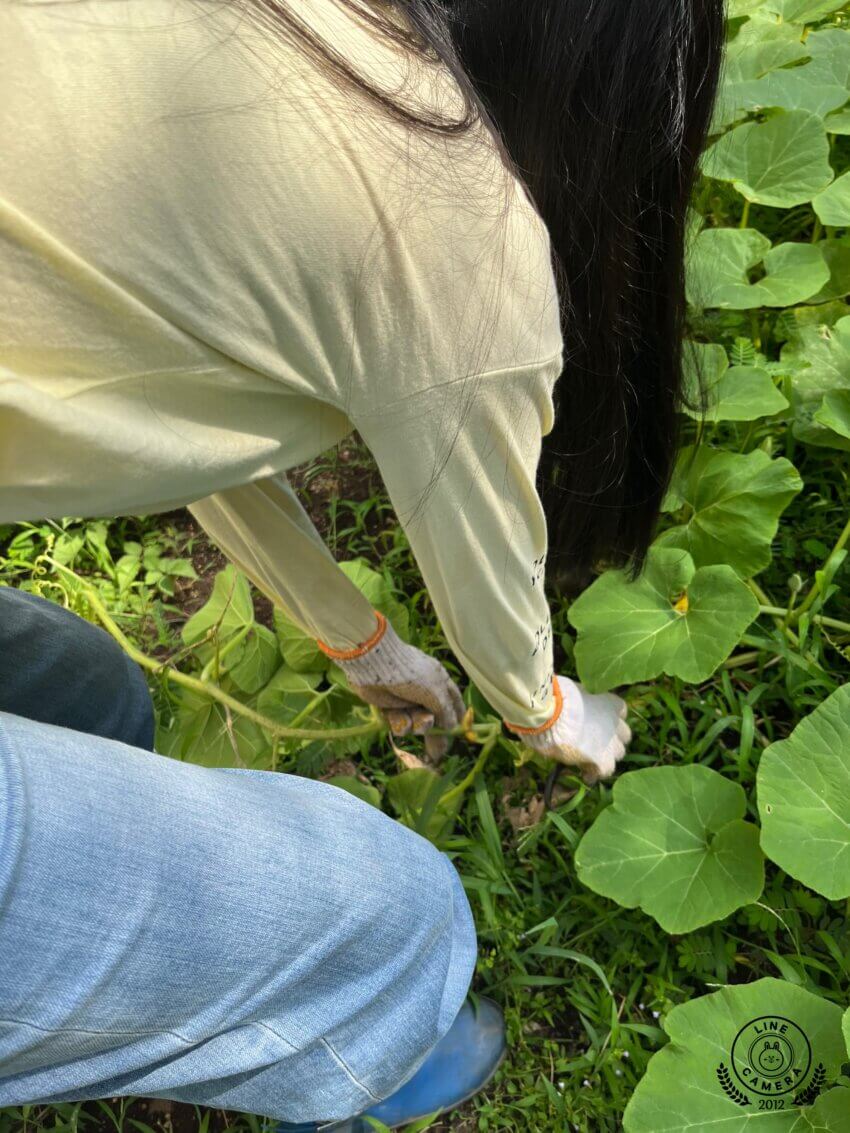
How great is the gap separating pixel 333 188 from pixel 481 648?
650 millimetres

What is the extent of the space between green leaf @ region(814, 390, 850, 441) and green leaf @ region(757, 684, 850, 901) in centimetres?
46

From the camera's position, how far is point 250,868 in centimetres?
82

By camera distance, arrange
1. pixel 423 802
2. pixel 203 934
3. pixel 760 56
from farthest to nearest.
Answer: pixel 760 56, pixel 423 802, pixel 203 934

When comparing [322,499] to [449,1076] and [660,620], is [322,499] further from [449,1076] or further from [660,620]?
[449,1076]

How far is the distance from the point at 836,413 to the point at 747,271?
0.45m

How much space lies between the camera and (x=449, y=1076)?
4.50 ft

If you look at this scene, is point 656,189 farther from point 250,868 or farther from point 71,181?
point 250,868

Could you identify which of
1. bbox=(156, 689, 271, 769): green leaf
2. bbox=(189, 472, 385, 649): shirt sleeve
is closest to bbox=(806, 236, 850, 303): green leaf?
bbox=(189, 472, 385, 649): shirt sleeve

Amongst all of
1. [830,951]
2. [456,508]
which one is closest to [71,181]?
[456,508]

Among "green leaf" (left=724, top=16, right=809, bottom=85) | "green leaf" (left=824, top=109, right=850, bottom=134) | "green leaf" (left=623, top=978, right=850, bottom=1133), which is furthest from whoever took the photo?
"green leaf" (left=724, top=16, right=809, bottom=85)

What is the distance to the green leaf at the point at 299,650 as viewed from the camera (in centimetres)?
177

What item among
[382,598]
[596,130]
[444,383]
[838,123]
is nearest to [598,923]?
[382,598]

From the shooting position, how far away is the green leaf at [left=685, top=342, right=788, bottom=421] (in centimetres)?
161

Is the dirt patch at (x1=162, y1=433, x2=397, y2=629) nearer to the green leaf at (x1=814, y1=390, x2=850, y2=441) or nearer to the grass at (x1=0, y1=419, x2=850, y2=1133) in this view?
the grass at (x1=0, y1=419, x2=850, y2=1133)
